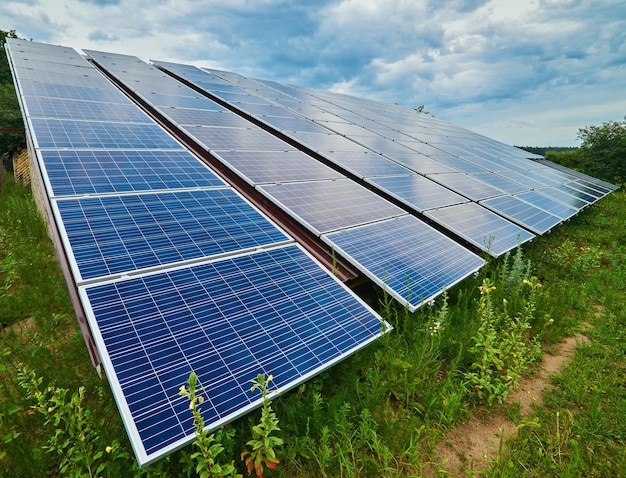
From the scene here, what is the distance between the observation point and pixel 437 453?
337cm

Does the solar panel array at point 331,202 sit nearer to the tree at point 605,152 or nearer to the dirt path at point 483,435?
the dirt path at point 483,435

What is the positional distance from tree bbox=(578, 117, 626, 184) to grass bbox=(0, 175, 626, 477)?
33.3 meters

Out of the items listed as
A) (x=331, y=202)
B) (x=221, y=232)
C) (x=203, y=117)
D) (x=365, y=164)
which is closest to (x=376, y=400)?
(x=221, y=232)

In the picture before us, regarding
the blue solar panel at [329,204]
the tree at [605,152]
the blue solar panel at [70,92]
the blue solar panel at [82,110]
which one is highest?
the blue solar panel at [70,92]

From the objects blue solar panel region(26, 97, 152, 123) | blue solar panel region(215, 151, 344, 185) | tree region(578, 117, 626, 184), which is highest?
blue solar panel region(26, 97, 152, 123)

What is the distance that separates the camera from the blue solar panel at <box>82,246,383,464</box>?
2.53 m

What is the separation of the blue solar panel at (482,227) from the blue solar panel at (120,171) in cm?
502

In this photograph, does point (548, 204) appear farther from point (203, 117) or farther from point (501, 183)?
point (203, 117)

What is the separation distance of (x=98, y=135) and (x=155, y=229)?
384 cm

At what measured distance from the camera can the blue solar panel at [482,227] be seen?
21.9ft

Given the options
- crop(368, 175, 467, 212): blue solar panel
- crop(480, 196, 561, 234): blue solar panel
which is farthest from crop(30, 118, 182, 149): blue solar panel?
crop(480, 196, 561, 234): blue solar panel

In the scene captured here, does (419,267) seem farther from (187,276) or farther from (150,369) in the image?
(150,369)

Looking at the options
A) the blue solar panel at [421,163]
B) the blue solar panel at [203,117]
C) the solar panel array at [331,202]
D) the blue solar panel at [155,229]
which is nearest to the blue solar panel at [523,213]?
the blue solar panel at [421,163]

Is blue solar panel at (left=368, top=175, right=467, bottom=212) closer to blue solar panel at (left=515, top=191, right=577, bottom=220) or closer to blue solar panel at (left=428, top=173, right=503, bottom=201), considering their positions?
blue solar panel at (left=428, top=173, right=503, bottom=201)
